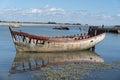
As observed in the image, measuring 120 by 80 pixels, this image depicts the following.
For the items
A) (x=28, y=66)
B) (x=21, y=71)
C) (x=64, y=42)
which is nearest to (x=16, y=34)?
(x=64, y=42)

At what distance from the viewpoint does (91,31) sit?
146 ft

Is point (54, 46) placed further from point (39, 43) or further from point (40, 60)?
point (40, 60)

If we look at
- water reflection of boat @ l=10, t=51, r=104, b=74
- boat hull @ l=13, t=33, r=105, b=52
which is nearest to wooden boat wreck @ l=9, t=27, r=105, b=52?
boat hull @ l=13, t=33, r=105, b=52

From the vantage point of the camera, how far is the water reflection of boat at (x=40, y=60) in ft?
84.6

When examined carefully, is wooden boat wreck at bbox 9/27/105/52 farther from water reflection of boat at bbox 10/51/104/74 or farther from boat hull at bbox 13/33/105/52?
water reflection of boat at bbox 10/51/104/74

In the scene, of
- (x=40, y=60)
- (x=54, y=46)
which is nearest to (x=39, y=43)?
(x=54, y=46)

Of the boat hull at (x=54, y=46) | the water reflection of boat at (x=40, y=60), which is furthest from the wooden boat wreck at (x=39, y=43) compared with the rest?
the water reflection of boat at (x=40, y=60)

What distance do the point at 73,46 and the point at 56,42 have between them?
9.19 ft

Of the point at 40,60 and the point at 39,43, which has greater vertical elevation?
the point at 39,43

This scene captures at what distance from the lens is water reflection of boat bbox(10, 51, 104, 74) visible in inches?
1015

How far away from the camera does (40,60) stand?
30391 millimetres

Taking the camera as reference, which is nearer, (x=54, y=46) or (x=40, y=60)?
(x=40, y=60)

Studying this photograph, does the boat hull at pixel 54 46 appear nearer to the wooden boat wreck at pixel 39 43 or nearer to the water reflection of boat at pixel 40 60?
the wooden boat wreck at pixel 39 43

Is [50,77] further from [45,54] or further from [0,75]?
[45,54]
